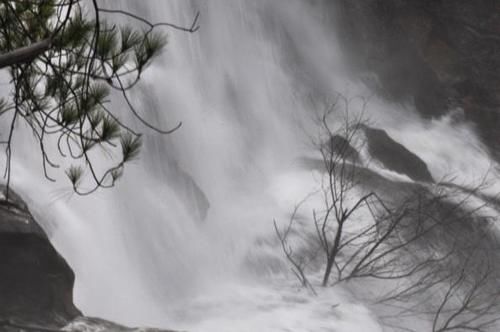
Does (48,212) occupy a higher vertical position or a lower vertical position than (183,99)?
lower

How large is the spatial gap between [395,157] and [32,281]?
968 cm

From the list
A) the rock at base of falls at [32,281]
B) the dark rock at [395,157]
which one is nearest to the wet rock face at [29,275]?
the rock at base of falls at [32,281]

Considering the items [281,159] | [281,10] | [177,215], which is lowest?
[177,215]

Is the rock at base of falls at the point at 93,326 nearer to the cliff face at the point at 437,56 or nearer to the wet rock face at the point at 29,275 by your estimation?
the wet rock face at the point at 29,275

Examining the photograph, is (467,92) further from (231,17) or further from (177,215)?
(177,215)

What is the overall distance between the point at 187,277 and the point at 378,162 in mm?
5672

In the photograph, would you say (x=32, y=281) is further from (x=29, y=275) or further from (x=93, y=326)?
(x=93, y=326)

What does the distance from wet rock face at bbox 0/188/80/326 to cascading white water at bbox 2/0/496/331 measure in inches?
89.2

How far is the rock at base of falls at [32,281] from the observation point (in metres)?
4.63

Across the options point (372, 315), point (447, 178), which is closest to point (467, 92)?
point (447, 178)

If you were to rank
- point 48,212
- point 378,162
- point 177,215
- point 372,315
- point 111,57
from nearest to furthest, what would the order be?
point 111,57 → point 48,212 → point 372,315 → point 177,215 → point 378,162

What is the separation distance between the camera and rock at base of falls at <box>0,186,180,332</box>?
463 cm

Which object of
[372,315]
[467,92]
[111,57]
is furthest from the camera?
[467,92]

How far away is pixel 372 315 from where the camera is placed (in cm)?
862
